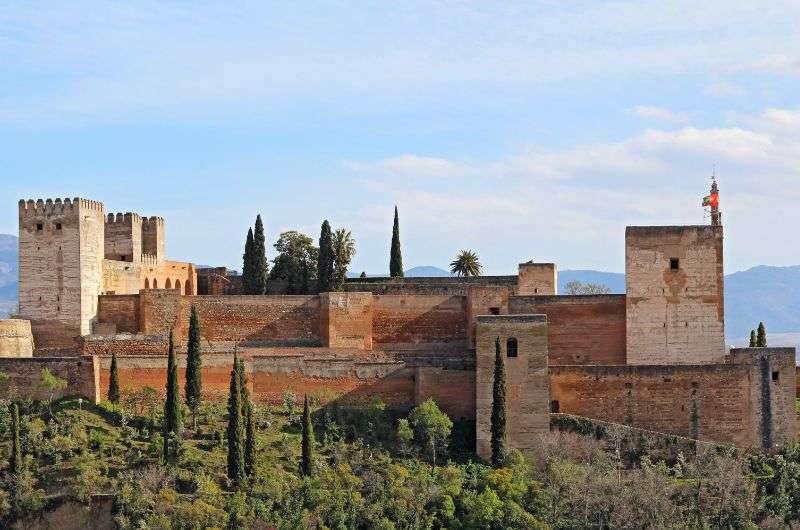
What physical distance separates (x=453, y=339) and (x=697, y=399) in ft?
22.4

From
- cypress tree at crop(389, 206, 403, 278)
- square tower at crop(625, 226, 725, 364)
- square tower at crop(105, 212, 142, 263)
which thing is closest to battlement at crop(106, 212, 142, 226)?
square tower at crop(105, 212, 142, 263)

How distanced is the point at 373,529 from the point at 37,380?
28.0 ft

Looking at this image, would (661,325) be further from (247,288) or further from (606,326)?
(247,288)

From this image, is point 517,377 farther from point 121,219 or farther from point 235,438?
point 121,219

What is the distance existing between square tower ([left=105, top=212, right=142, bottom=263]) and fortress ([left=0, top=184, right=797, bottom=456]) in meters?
0.29

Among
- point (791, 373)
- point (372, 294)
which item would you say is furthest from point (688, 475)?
point (372, 294)

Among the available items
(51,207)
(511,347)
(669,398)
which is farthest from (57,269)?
(669,398)

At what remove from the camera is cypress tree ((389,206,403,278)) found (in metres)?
42.2

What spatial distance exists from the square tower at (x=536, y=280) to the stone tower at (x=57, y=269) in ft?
35.2

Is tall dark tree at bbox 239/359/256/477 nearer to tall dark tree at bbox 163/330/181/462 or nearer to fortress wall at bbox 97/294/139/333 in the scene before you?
tall dark tree at bbox 163/330/181/462

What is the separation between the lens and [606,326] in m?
34.3

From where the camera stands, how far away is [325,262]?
40.2 m

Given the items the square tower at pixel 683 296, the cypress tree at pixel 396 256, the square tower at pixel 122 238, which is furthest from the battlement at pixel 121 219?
the square tower at pixel 683 296

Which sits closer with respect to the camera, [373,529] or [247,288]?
[373,529]
